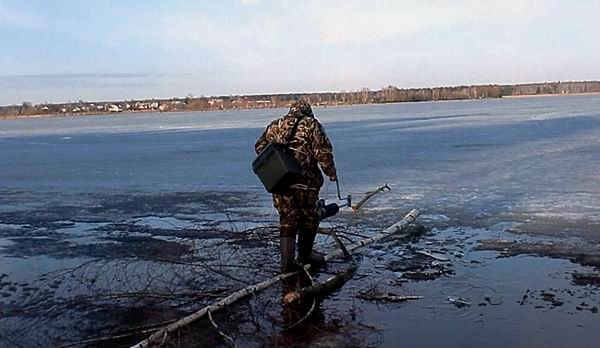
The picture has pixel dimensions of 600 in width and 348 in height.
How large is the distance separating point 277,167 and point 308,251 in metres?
1.15

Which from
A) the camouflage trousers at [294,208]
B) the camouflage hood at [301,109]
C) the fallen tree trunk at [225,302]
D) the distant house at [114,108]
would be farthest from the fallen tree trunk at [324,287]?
the distant house at [114,108]

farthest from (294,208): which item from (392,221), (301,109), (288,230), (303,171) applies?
(392,221)

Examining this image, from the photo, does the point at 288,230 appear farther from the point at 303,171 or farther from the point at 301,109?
the point at 301,109

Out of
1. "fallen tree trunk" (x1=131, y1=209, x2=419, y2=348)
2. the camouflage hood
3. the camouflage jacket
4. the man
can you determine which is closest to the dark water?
"fallen tree trunk" (x1=131, y1=209, x2=419, y2=348)

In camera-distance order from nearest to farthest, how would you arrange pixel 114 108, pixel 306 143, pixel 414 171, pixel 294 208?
pixel 306 143
pixel 294 208
pixel 414 171
pixel 114 108

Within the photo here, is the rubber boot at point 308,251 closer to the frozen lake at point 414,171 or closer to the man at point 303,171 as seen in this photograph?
the man at point 303,171

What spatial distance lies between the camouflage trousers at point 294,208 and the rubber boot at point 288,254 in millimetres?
59

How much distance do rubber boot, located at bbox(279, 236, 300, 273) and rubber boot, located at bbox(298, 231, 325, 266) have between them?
0.75 ft

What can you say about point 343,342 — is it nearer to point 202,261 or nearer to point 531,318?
point 531,318

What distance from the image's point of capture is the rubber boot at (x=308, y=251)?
A: 23.5 feet

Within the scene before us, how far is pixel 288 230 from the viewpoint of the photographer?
696cm

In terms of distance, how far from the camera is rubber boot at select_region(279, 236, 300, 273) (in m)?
6.94

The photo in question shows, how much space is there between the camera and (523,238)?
8.61 metres

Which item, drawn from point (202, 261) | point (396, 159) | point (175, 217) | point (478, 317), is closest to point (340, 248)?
point (202, 261)
